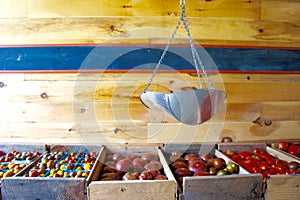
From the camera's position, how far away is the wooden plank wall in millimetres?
2043

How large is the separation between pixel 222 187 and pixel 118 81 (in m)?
1.16

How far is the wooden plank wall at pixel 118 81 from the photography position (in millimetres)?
2043

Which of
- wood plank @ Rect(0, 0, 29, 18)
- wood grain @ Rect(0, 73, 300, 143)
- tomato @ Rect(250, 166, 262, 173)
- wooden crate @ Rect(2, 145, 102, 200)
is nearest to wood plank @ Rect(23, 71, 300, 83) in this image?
wood grain @ Rect(0, 73, 300, 143)

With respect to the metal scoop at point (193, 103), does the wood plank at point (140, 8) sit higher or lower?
higher

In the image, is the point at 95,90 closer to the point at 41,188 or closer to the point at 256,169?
the point at 41,188

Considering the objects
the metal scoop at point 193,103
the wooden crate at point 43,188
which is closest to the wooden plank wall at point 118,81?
the wooden crate at point 43,188

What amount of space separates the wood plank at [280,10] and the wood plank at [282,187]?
142cm

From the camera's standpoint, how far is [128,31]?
6.81ft

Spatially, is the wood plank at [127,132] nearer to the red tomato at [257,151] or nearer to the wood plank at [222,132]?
the wood plank at [222,132]

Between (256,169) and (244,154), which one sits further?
(244,154)

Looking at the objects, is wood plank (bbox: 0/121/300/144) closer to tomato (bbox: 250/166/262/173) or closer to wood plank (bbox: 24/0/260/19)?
tomato (bbox: 250/166/262/173)

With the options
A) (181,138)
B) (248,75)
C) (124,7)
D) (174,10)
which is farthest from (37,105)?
(248,75)

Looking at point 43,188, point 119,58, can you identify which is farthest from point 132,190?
point 119,58

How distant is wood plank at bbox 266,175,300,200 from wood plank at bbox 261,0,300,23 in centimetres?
142
